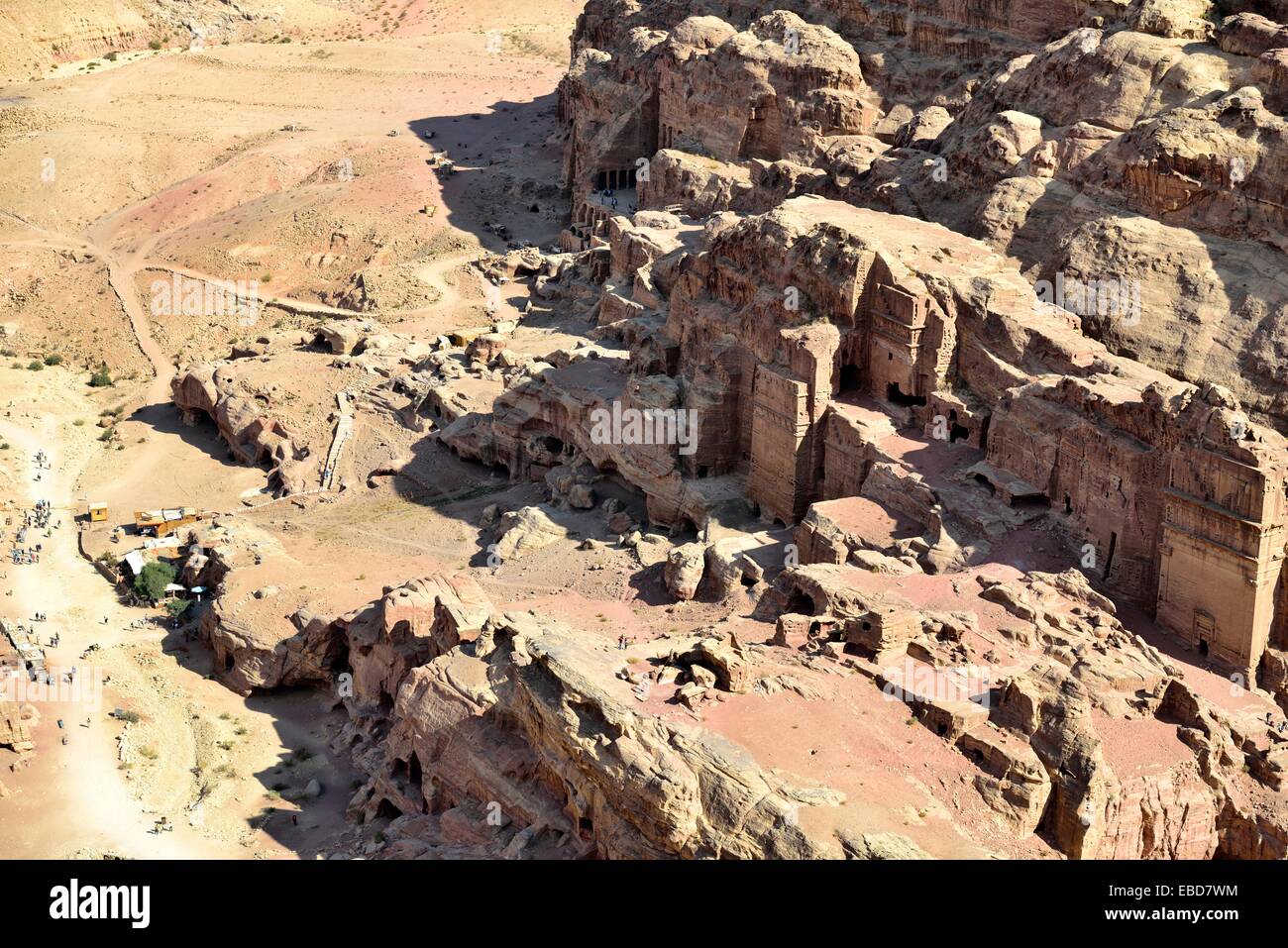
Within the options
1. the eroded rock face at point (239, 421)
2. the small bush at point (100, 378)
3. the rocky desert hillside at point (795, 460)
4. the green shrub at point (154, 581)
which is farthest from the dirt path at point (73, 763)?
the small bush at point (100, 378)

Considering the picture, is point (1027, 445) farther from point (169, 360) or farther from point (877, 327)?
point (169, 360)

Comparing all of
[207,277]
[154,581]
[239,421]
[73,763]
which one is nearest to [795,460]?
[154,581]

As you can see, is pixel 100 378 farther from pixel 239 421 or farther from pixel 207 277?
pixel 239 421

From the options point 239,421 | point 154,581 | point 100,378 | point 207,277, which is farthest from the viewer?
point 207,277

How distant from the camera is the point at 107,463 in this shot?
76688mm

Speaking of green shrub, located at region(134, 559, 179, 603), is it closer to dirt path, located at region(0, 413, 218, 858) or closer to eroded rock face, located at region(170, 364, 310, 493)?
dirt path, located at region(0, 413, 218, 858)

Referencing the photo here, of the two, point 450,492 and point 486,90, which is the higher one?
point 486,90

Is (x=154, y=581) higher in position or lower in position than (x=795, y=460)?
lower

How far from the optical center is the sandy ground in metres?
50.1

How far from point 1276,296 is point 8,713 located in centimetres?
3762

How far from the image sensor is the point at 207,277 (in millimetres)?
96688

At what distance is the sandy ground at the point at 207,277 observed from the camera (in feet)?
164

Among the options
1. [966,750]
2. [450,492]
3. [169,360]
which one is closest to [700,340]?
[450,492]

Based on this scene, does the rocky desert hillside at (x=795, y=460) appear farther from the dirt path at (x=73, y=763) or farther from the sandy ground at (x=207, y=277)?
the dirt path at (x=73, y=763)
